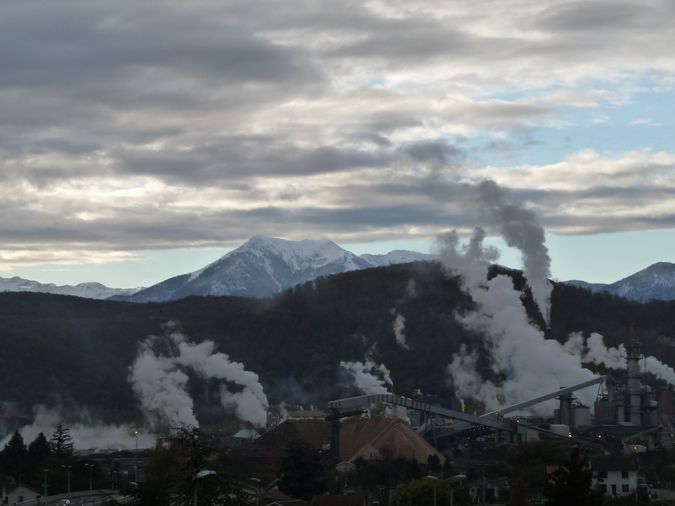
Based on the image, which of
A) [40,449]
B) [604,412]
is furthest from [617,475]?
[604,412]

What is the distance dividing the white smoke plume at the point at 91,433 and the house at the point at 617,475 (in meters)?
70.7

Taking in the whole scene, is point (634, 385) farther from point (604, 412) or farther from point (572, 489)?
point (572, 489)

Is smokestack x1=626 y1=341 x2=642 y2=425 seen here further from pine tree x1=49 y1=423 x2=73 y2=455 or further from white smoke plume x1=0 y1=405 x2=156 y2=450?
pine tree x1=49 y1=423 x2=73 y2=455

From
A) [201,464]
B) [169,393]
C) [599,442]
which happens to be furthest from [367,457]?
[201,464]

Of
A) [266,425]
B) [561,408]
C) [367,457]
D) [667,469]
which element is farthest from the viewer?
[266,425]

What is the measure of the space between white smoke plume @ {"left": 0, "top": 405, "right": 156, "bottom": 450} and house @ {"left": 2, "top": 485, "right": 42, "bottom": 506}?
217ft

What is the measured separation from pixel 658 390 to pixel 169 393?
6049 centimetres

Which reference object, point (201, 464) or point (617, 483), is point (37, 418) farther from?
point (201, 464)

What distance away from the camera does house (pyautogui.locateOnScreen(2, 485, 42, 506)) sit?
359ft

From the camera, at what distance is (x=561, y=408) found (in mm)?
174625

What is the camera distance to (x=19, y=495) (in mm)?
111562

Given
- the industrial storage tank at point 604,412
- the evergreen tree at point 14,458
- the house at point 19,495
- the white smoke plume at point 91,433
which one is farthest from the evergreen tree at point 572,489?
the white smoke plume at point 91,433

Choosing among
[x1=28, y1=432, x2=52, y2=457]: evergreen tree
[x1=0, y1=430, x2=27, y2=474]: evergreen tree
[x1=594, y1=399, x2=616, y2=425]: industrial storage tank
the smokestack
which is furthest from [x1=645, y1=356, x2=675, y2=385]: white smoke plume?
[x1=0, y1=430, x2=27, y2=474]: evergreen tree

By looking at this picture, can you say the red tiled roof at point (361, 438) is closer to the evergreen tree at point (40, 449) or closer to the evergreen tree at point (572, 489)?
the evergreen tree at point (40, 449)
